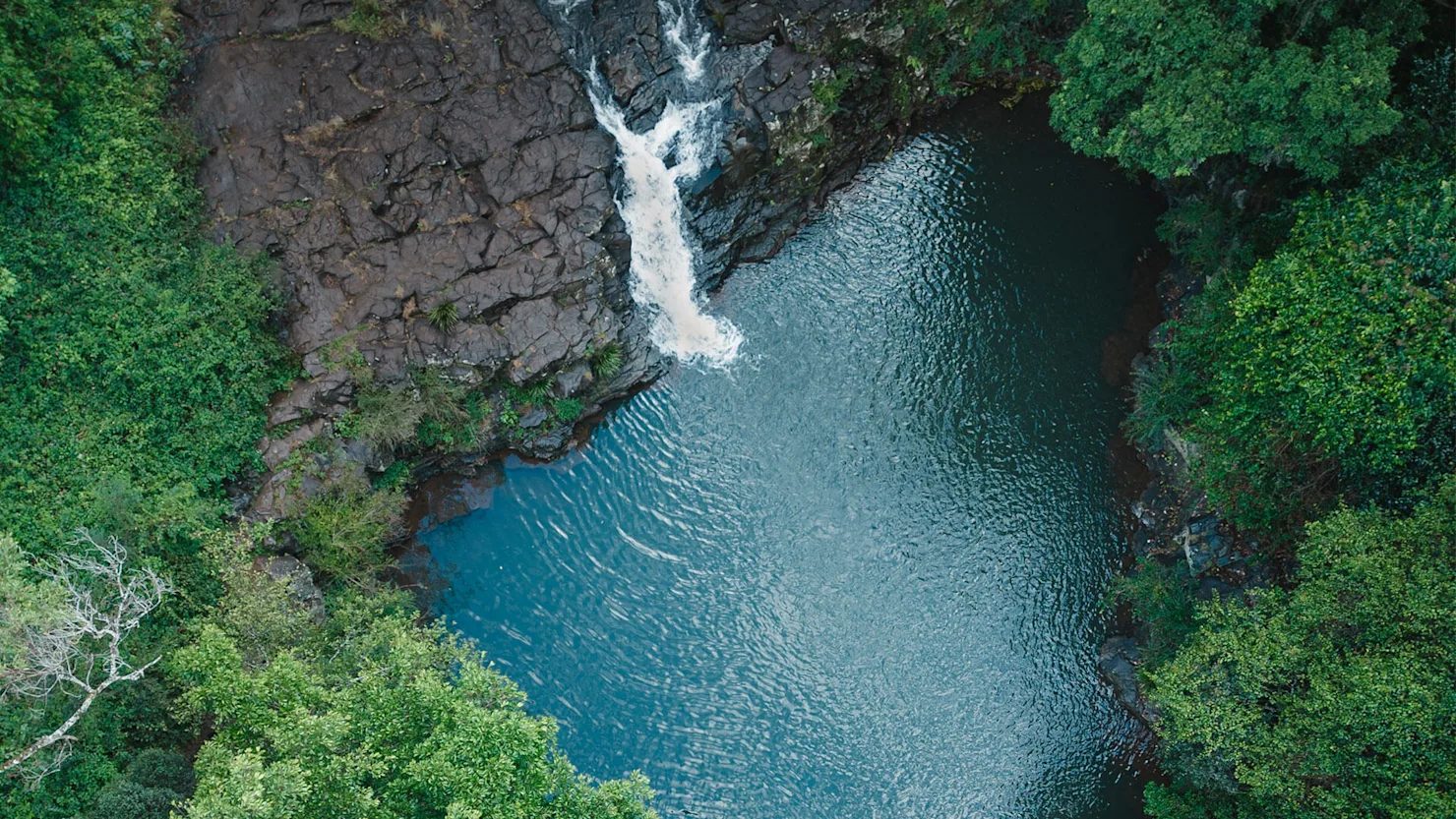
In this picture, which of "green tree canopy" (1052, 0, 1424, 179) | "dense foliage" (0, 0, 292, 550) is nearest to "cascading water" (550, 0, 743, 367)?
"dense foliage" (0, 0, 292, 550)

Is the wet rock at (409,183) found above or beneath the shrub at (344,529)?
above

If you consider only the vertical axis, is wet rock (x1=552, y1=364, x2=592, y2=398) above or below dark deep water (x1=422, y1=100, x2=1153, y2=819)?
above

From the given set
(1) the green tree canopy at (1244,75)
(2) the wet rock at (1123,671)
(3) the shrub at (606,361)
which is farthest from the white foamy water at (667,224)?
(2) the wet rock at (1123,671)

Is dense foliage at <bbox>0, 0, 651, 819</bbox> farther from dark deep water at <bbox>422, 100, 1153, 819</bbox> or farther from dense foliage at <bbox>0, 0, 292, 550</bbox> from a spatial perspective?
dark deep water at <bbox>422, 100, 1153, 819</bbox>

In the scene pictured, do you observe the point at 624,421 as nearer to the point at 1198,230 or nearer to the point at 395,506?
the point at 395,506

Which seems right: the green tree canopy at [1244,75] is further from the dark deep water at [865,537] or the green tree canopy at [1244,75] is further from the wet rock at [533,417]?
the wet rock at [533,417]

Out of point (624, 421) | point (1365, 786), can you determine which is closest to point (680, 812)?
point (624, 421)
